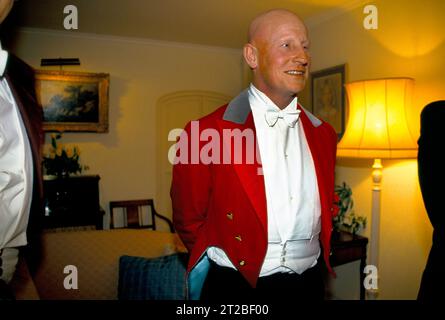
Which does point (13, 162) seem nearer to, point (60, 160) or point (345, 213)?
point (345, 213)

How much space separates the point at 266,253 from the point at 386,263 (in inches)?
71.9

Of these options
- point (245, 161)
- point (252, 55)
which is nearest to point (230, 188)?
point (245, 161)

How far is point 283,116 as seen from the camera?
1074mm

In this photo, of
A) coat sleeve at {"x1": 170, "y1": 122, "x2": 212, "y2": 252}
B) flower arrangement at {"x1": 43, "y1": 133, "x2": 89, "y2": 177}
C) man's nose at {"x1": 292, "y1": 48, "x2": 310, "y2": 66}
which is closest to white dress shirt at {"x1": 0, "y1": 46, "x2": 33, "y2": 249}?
coat sleeve at {"x1": 170, "y1": 122, "x2": 212, "y2": 252}

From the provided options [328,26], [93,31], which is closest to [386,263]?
[328,26]

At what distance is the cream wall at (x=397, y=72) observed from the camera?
2.14 m

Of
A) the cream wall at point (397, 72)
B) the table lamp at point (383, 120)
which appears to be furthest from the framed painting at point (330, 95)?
the table lamp at point (383, 120)

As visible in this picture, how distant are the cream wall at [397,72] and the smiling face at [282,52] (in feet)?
4.20

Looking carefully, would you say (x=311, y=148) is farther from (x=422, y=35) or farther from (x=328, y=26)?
(x=328, y=26)

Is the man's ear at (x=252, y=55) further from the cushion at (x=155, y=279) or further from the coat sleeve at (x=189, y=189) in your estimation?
the cushion at (x=155, y=279)

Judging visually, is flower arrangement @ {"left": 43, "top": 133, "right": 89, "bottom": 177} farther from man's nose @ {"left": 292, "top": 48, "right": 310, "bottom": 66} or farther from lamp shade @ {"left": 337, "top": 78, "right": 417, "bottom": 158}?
man's nose @ {"left": 292, "top": 48, "right": 310, "bottom": 66}

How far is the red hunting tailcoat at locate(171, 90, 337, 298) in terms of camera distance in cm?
102

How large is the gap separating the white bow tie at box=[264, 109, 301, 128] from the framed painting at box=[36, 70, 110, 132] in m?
3.11

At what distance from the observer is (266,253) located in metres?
1.04
